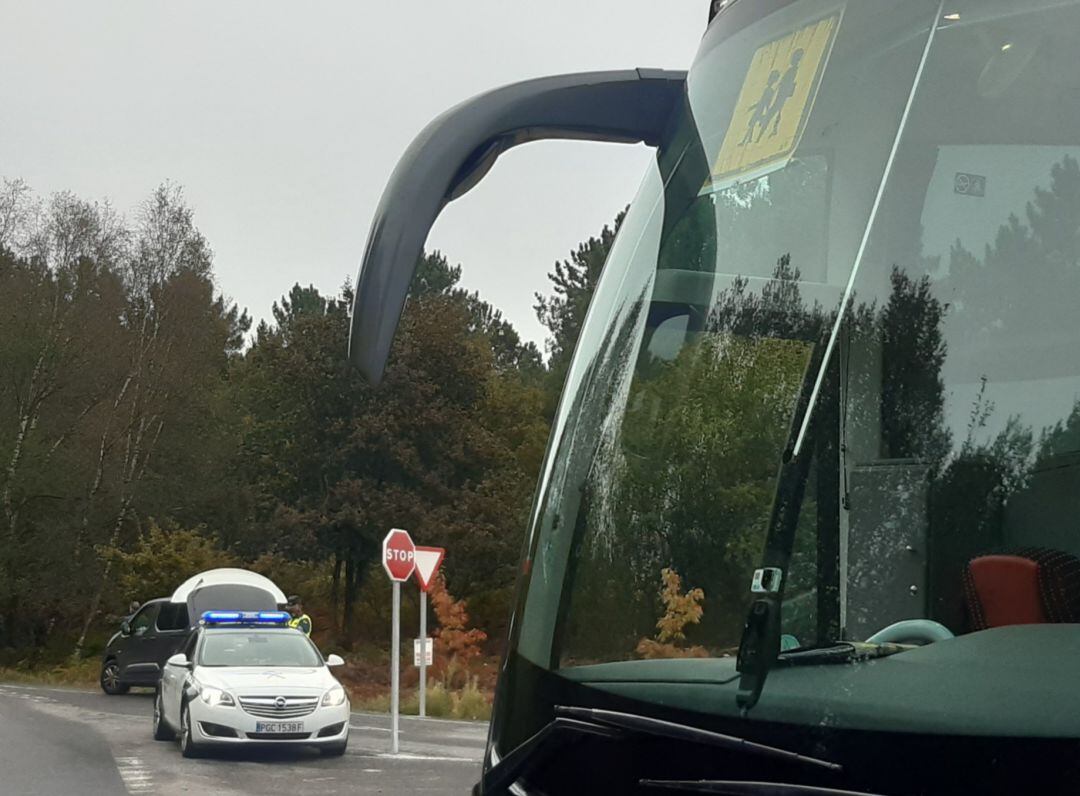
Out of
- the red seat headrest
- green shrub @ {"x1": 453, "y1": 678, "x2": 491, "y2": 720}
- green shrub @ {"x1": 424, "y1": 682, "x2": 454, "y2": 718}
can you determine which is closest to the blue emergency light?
green shrub @ {"x1": 453, "y1": 678, "x2": 491, "y2": 720}

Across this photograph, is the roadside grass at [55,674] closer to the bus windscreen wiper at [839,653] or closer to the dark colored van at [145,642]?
the dark colored van at [145,642]

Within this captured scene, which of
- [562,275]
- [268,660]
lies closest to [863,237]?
[268,660]

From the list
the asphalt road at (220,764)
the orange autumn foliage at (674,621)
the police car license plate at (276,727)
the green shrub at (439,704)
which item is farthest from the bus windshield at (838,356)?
the green shrub at (439,704)

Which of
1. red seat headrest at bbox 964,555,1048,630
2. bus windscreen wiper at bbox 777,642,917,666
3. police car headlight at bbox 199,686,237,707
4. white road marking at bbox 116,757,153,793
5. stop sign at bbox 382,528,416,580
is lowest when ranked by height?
white road marking at bbox 116,757,153,793

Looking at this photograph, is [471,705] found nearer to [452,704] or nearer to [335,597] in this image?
[452,704]

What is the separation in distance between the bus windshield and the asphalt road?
949 cm

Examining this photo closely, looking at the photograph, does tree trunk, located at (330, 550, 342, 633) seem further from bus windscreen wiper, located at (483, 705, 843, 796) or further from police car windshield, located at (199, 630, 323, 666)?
bus windscreen wiper, located at (483, 705, 843, 796)

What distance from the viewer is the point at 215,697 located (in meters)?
15.3

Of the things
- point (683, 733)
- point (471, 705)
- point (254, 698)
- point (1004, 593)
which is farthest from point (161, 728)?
point (1004, 593)

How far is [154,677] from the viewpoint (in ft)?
90.3

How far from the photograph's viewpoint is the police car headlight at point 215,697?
1526 centimetres

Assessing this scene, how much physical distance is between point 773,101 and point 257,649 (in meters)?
14.7

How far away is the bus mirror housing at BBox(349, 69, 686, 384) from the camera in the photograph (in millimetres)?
2438

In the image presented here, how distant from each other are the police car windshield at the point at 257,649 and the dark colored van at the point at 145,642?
1107 cm
